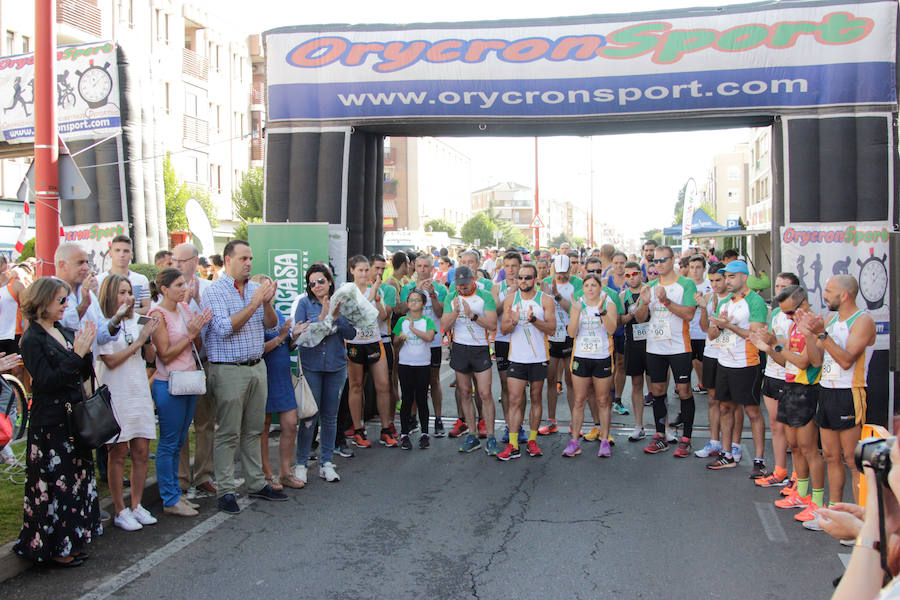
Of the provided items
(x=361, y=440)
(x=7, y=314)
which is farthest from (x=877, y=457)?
(x=7, y=314)

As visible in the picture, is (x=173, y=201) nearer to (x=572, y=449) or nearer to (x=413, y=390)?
(x=413, y=390)

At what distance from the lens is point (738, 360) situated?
7.35 meters

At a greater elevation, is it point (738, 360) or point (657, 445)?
point (738, 360)

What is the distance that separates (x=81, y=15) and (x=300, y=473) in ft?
99.3

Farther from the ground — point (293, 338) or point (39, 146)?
point (39, 146)

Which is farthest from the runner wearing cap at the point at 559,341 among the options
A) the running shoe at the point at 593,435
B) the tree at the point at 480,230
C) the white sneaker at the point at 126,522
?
the tree at the point at 480,230

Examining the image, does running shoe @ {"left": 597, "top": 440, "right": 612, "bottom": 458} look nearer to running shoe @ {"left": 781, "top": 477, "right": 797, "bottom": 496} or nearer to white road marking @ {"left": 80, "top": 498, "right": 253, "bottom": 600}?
running shoe @ {"left": 781, "top": 477, "right": 797, "bottom": 496}

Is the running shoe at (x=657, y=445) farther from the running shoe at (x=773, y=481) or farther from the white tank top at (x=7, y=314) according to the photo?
the white tank top at (x=7, y=314)

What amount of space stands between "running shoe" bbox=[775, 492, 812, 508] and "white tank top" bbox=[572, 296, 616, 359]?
90.0 inches

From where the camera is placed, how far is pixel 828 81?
7.86m

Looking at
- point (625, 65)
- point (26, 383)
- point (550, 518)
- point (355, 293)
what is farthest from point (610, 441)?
point (26, 383)

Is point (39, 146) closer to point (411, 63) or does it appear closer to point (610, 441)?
point (411, 63)

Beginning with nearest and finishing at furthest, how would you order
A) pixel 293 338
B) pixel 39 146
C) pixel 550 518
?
pixel 550 518 → pixel 293 338 → pixel 39 146

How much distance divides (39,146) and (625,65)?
5916 millimetres
